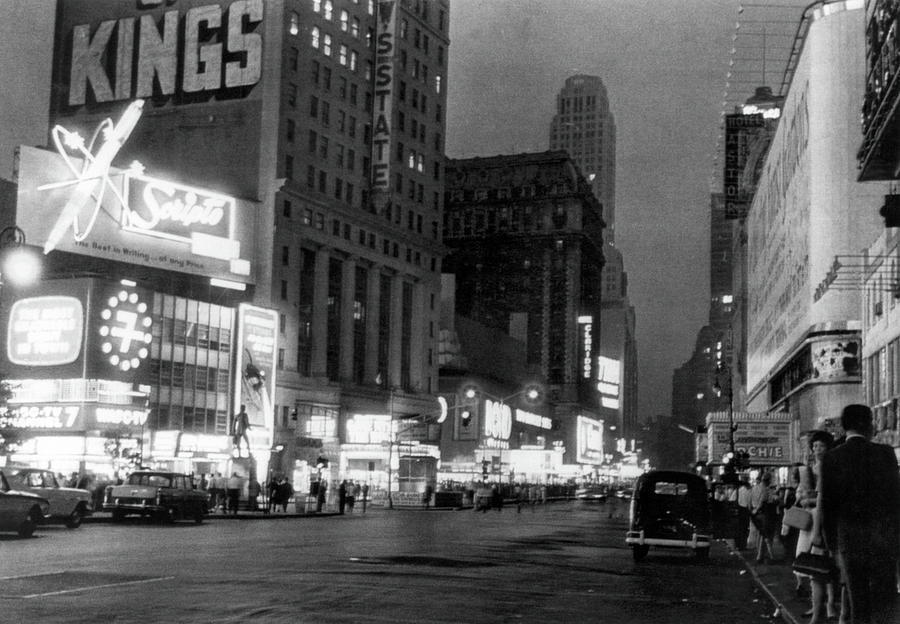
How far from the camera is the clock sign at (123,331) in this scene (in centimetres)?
6894

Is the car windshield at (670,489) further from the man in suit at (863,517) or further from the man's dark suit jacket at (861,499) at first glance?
the man's dark suit jacket at (861,499)

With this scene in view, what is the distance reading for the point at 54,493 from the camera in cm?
3278

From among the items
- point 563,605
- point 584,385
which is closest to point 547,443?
point 584,385

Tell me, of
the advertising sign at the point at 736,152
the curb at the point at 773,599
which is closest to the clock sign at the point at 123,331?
the curb at the point at 773,599

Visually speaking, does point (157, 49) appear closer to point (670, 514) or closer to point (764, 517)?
point (670, 514)

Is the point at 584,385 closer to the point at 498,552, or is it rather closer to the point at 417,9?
the point at 417,9

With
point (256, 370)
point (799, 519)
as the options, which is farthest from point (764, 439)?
point (799, 519)

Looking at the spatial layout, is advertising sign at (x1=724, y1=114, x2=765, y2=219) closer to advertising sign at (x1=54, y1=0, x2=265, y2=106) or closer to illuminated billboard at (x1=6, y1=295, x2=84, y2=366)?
advertising sign at (x1=54, y1=0, x2=265, y2=106)

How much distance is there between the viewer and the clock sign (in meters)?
68.9

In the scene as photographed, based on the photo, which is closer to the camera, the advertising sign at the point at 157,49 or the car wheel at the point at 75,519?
the car wheel at the point at 75,519

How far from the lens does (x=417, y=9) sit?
11081 cm

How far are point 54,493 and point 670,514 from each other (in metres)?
16.7

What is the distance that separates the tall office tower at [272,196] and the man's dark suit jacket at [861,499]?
70859 mm

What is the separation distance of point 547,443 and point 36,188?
110 meters
